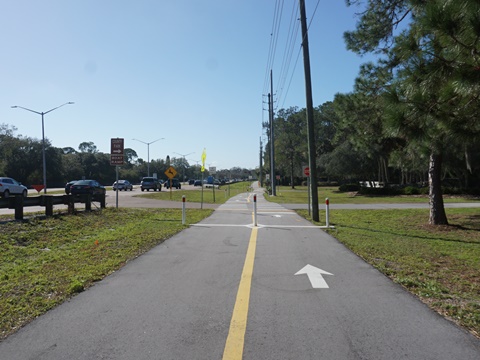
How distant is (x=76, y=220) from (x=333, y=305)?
11.5m

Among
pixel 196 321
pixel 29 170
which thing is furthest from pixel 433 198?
pixel 29 170

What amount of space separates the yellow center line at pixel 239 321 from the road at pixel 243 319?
0.04 feet

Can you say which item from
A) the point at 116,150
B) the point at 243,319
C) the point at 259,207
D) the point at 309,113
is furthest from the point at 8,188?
the point at 243,319

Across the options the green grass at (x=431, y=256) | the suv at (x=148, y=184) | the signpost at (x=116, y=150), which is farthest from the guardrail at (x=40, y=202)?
the suv at (x=148, y=184)

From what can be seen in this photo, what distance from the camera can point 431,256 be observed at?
9.06 m

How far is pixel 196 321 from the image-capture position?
4.69 meters

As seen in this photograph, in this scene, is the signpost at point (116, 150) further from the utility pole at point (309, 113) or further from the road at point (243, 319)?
the road at point (243, 319)

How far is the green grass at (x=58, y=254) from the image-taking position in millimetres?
5480

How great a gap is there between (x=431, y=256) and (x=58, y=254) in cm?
860

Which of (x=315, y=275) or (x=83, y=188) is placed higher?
(x=83, y=188)

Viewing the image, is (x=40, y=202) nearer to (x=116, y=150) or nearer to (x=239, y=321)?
(x=116, y=150)

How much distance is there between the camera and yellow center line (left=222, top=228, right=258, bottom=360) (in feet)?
12.6

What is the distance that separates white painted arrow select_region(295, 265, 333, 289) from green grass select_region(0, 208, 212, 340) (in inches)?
143

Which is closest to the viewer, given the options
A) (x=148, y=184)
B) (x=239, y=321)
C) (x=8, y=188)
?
(x=239, y=321)
